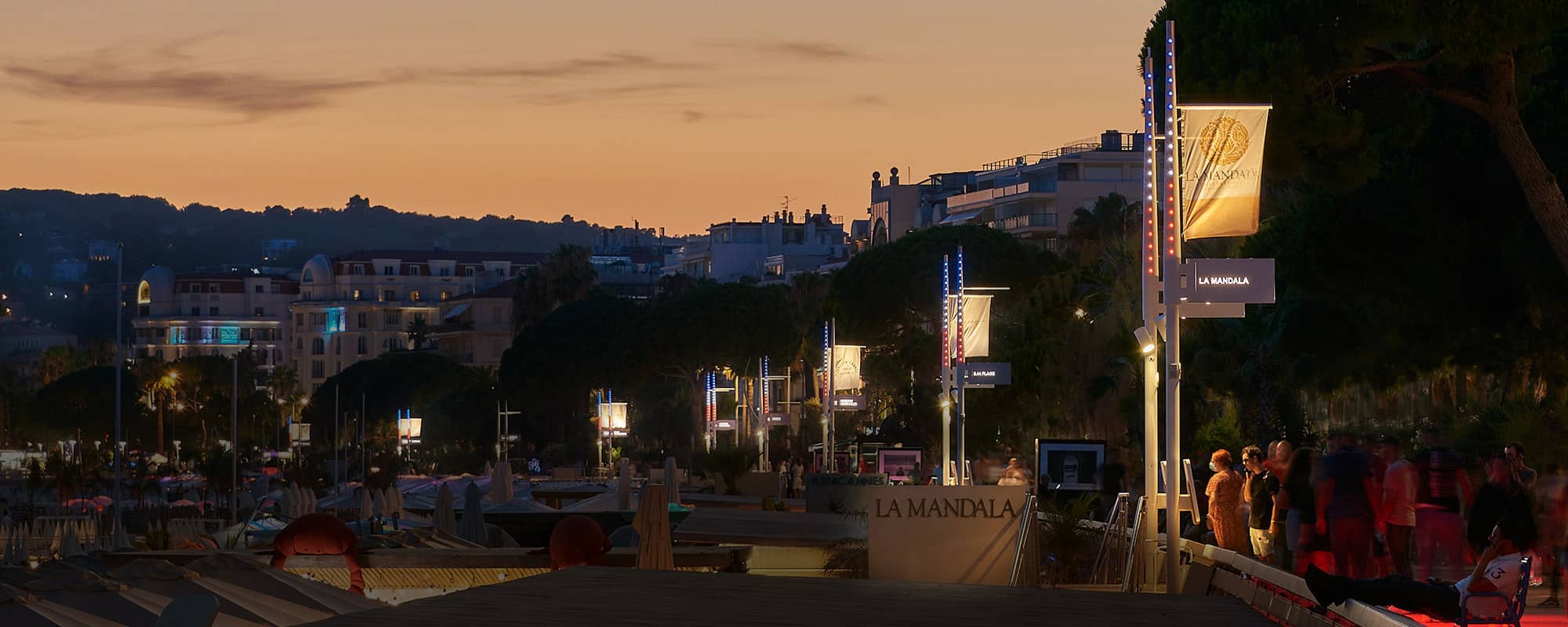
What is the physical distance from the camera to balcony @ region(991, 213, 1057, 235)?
122438 mm

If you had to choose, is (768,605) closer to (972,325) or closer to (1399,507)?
(1399,507)

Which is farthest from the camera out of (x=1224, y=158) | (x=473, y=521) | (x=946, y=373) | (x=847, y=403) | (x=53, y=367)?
(x=53, y=367)

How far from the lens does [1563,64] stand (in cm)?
2825

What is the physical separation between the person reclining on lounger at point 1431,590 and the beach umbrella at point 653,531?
8083 millimetres

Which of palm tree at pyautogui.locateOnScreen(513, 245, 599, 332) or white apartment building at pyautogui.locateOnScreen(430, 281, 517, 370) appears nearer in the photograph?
palm tree at pyautogui.locateOnScreen(513, 245, 599, 332)

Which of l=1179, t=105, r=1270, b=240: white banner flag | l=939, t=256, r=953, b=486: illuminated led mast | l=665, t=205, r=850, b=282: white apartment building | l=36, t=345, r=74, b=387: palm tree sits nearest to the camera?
l=1179, t=105, r=1270, b=240: white banner flag

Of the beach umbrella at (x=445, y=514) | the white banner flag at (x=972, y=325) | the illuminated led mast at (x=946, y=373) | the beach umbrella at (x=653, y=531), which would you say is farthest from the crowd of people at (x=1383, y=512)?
the beach umbrella at (x=445, y=514)

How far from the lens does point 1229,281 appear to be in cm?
1545

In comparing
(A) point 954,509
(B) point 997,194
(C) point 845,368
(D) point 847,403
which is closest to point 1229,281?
(A) point 954,509

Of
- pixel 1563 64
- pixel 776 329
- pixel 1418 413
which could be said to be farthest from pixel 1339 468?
pixel 776 329

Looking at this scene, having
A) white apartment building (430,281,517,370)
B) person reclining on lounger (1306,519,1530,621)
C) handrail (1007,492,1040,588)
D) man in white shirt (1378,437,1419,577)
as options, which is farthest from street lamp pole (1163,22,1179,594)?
white apartment building (430,281,517,370)

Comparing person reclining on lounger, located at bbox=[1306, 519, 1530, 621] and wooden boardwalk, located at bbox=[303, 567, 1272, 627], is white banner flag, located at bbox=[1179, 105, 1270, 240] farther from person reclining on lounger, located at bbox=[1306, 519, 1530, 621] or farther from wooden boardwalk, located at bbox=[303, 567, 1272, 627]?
person reclining on lounger, located at bbox=[1306, 519, 1530, 621]

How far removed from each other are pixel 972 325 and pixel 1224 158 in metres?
15.8

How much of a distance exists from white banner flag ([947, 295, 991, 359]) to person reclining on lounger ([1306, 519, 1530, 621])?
2062 cm
